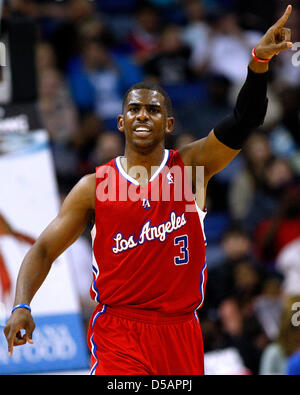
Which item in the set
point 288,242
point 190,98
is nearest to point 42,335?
point 288,242

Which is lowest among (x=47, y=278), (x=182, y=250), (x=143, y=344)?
(x=47, y=278)

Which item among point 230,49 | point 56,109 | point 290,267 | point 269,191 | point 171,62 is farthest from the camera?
point 230,49

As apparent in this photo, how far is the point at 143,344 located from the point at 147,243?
54cm

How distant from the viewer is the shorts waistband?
4188mm

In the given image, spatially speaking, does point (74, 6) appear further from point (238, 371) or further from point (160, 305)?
point (160, 305)

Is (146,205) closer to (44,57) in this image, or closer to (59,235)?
(59,235)

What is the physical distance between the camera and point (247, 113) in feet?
13.5

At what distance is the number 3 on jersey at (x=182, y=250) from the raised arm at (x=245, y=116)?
15.1 inches

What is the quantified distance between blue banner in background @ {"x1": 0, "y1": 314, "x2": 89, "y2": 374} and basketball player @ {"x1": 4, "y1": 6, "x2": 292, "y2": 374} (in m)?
1.94

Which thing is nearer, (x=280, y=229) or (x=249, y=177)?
(x=280, y=229)

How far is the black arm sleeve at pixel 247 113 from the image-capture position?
4.10m

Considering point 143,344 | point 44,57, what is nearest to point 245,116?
point 143,344

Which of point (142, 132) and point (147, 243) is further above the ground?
point (142, 132)

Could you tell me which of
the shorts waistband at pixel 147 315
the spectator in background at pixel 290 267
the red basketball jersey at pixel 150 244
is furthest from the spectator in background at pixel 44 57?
the shorts waistband at pixel 147 315
